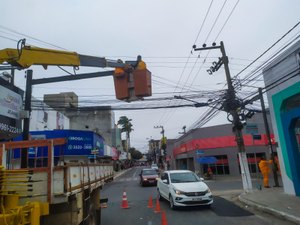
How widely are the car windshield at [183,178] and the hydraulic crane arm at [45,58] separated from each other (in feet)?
23.1

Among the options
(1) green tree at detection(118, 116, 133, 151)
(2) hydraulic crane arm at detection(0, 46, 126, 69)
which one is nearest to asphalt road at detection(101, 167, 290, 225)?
(2) hydraulic crane arm at detection(0, 46, 126, 69)

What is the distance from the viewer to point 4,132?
8.45 meters

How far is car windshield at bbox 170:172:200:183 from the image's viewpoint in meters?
14.7

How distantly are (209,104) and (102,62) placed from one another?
33.9 ft

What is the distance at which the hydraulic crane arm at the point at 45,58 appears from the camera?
884cm

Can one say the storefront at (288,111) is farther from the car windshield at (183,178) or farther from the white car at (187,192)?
the car windshield at (183,178)

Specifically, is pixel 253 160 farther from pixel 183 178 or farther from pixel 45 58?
pixel 45 58

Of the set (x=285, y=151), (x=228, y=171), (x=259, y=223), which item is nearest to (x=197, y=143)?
(x=228, y=171)

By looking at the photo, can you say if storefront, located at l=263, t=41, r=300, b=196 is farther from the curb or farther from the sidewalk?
the curb

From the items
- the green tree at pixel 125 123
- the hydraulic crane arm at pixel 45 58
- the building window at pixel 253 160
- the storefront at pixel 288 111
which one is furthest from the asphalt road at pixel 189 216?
the green tree at pixel 125 123

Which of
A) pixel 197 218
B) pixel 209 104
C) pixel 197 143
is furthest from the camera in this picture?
pixel 197 143

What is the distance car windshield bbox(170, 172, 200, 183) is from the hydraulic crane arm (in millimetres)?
7037

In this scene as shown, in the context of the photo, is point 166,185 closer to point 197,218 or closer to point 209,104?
point 197,218

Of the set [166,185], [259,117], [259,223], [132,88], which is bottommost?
[259,223]
